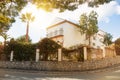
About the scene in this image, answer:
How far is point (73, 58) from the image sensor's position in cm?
2477

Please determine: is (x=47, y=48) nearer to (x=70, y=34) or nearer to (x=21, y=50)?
(x=21, y=50)

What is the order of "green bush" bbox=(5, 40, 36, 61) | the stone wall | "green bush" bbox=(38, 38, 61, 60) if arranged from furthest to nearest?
"green bush" bbox=(5, 40, 36, 61), "green bush" bbox=(38, 38, 61, 60), the stone wall

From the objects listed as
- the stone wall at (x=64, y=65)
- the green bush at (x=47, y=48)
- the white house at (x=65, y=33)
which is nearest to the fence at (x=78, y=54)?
the green bush at (x=47, y=48)

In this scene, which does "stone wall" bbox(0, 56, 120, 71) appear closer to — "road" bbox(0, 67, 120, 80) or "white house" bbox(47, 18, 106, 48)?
"road" bbox(0, 67, 120, 80)

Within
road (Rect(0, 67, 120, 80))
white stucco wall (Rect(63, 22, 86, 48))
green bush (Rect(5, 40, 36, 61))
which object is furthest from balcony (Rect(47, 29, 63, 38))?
road (Rect(0, 67, 120, 80))

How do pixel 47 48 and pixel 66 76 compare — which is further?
pixel 47 48

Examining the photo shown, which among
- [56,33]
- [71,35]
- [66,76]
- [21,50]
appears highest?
[56,33]

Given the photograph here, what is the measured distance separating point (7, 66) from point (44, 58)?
5275 mm

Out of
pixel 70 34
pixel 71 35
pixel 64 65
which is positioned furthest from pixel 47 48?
pixel 71 35

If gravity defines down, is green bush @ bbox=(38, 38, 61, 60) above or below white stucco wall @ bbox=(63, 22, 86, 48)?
below

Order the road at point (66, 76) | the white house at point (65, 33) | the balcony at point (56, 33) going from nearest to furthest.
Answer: the road at point (66, 76)
the white house at point (65, 33)
the balcony at point (56, 33)

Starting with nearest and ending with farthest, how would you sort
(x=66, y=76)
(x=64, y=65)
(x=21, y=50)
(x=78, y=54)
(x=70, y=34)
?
1. (x=66, y=76)
2. (x=64, y=65)
3. (x=78, y=54)
4. (x=21, y=50)
5. (x=70, y=34)

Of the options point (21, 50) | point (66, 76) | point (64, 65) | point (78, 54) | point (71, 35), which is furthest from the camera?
point (71, 35)

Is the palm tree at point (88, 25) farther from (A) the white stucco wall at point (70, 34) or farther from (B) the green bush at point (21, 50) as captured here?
(B) the green bush at point (21, 50)
